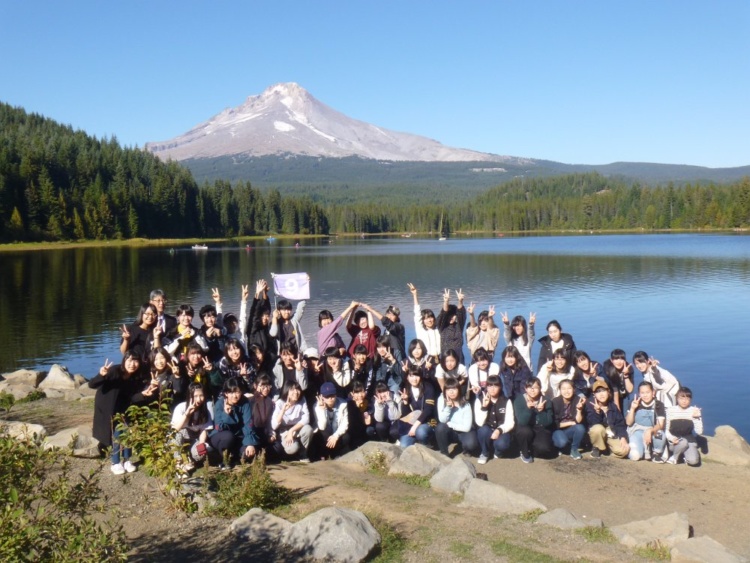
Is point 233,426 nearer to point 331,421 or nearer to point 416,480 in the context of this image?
point 331,421

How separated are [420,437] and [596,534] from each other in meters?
3.41

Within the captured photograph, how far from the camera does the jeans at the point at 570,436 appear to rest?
353 inches

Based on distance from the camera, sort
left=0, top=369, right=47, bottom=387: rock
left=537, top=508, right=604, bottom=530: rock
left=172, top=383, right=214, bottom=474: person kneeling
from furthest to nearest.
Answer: left=0, top=369, right=47, bottom=387: rock, left=172, top=383, right=214, bottom=474: person kneeling, left=537, top=508, right=604, bottom=530: rock

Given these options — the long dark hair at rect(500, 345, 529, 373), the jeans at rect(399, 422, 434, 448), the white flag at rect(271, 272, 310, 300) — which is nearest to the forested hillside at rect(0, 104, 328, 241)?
the white flag at rect(271, 272, 310, 300)

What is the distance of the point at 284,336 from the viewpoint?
34.7ft

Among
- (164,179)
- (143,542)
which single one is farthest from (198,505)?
(164,179)

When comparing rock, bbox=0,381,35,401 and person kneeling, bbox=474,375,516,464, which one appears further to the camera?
rock, bbox=0,381,35,401

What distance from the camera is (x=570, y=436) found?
901 cm

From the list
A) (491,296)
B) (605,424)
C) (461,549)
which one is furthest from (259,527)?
(491,296)

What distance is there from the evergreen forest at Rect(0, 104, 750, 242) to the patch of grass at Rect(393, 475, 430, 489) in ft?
268

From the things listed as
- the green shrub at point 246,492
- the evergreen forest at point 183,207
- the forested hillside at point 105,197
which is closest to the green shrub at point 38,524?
the green shrub at point 246,492

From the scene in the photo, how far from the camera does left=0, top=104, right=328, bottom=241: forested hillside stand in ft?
273

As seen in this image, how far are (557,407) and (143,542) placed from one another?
18.7 feet

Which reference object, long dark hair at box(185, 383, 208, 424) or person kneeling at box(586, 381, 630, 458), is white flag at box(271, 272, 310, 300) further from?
person kneeling at box(586, 381, 630, 458)
